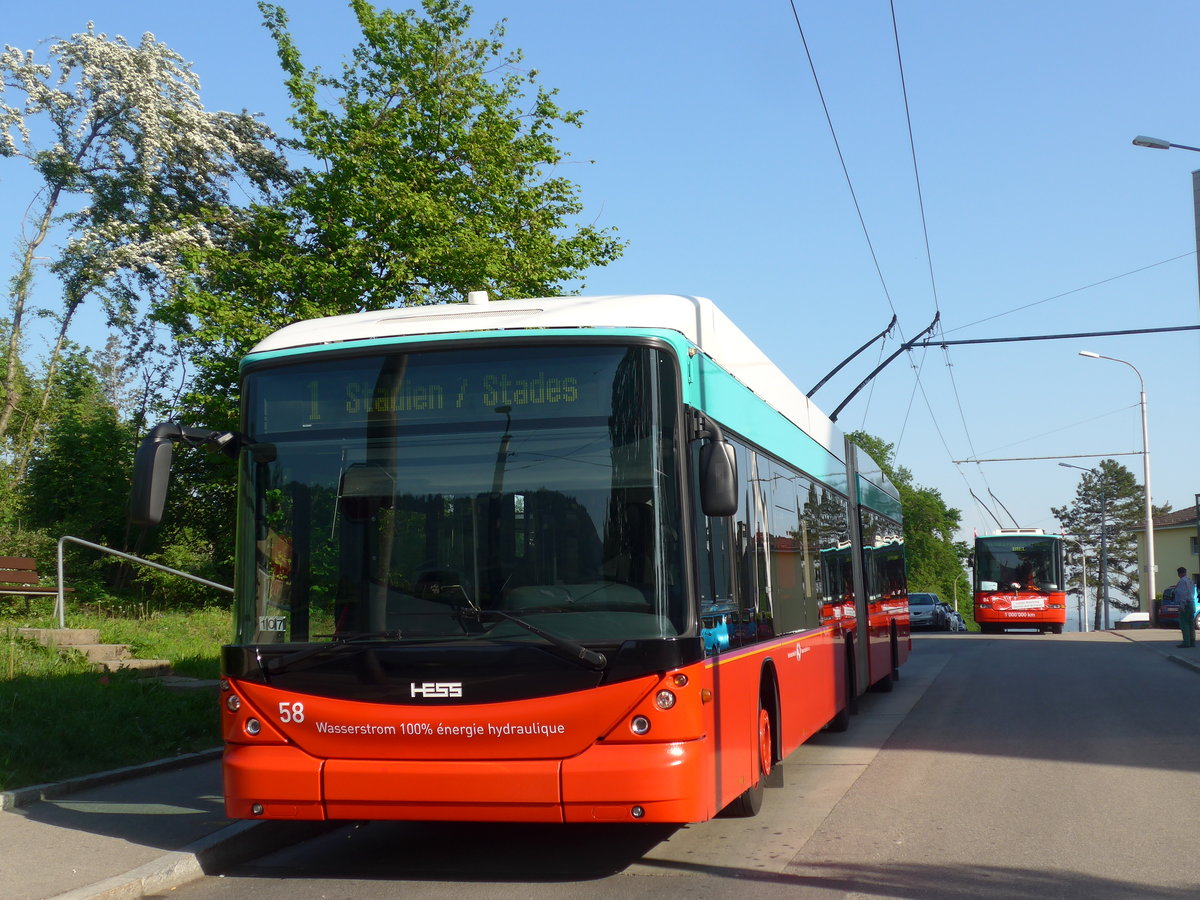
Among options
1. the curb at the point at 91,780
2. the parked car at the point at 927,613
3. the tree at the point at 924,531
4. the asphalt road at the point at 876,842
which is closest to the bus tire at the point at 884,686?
the asphalt road at the point at 876,842

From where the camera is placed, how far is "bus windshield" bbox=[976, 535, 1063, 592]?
40.6 m

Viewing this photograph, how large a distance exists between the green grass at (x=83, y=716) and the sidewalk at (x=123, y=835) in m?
0.33

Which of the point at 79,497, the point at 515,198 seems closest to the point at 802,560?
the point at 515,198

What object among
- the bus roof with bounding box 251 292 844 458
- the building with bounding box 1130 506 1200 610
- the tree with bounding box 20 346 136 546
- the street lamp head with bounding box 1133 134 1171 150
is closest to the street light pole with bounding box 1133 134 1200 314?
the street lamp head with bounding box 1133 134 1171 150

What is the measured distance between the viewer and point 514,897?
6523mm

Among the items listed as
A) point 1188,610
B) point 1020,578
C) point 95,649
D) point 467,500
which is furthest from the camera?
point 1020,578

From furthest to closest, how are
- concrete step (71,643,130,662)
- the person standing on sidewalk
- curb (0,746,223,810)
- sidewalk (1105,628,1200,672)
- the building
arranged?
1. the building
2. the person standing on sidewalk
3. sidewalk (1105,628,1200,672)
4. concrete step (71,643,130,662)
5. curb (0,746,223,810)

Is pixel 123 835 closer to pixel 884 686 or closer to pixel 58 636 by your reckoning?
pixel 58 636

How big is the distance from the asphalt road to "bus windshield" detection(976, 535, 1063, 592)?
93.8 ft

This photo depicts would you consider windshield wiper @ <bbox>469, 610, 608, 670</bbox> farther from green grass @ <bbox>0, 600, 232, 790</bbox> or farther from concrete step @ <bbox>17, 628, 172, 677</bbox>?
concrete step @ <bbox>17, 628, 172, 677</bbox>

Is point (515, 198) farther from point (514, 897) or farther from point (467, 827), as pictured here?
point (514, 897)

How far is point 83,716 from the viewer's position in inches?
416

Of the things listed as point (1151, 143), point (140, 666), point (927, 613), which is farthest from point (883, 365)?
point (927, 613)

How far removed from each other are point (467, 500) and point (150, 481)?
1.59 m
